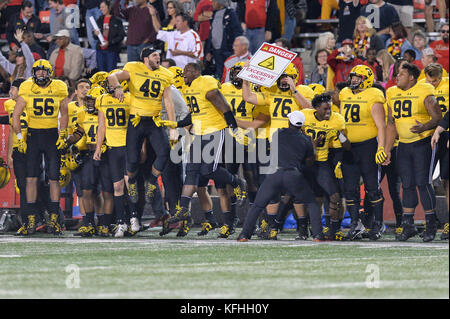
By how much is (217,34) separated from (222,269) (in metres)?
9.35

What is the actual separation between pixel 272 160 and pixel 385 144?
4.48ft

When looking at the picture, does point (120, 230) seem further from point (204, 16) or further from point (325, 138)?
point (204, 16)

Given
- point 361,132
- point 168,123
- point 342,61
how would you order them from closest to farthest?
point 361,132
point 168,123
point 342,61

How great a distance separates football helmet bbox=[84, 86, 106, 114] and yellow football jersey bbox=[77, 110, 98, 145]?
2.6 inches

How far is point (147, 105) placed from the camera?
1316 cm

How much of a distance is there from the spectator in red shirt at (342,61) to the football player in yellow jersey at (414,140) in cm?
355

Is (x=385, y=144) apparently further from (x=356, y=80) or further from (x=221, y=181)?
(x=221, y=181)

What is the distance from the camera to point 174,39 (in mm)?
17766

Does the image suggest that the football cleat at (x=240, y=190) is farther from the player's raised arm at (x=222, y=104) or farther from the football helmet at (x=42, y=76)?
the football helmet at (x=42, y=76)

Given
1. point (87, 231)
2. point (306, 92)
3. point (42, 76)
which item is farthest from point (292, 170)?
point (42, 76)

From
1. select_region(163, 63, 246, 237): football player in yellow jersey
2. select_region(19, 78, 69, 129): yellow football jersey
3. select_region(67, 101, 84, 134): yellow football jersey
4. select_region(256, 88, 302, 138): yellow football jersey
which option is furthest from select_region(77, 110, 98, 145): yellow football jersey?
select_region(256, 88, 302, 138): yellow football jersey

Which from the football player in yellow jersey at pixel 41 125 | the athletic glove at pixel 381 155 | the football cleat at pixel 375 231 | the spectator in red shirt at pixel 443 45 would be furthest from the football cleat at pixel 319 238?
the spectator in red shirt at pixel 443 45

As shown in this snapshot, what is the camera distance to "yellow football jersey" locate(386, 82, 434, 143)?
39.4 ft
